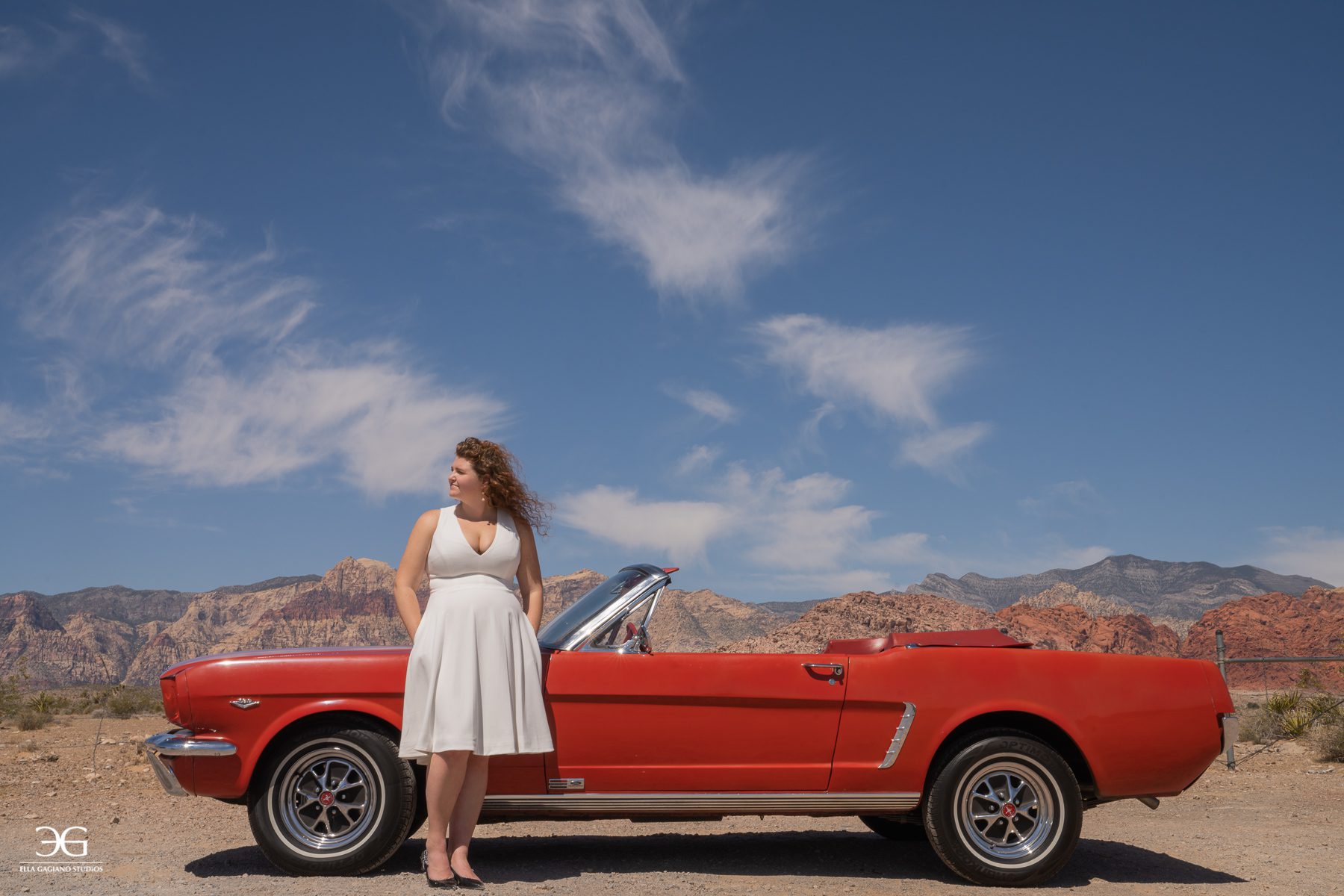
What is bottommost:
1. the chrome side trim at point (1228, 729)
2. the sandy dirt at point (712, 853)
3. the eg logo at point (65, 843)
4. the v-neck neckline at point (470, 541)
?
the sandy dirt at point (712, 853)

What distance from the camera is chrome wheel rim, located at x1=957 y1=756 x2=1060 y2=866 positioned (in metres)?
5.37

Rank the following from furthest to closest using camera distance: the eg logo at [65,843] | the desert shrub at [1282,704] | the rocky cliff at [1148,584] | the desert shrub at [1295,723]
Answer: the rocky cliff at [1148,584] → the desert shrub at [1282,704] → the desert shrub at [1295,723] → the eg logo at [65,843]

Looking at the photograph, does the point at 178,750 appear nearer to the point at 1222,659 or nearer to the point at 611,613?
the point at 611,613

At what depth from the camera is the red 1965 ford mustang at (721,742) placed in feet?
17.1

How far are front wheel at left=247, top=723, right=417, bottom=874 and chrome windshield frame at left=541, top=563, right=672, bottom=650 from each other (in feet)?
3.17

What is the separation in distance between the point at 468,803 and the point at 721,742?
123cm

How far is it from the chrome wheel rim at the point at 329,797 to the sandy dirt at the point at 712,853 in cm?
23

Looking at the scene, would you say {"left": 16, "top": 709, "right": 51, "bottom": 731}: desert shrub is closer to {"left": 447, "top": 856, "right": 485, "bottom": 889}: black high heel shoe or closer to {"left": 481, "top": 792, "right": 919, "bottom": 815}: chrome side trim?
{"left": 481, "top": 792, "right": 919, "bottom": 815}: chrome side trim

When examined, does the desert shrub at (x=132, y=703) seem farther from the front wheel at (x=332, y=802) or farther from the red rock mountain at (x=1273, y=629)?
the red rock mountain at (x=1273, y=629)

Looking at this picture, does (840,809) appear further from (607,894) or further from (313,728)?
(313,728)

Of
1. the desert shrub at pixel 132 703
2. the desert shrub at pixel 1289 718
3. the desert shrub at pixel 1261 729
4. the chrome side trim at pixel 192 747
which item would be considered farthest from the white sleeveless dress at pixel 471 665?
the desert shrub at pixel 132 703

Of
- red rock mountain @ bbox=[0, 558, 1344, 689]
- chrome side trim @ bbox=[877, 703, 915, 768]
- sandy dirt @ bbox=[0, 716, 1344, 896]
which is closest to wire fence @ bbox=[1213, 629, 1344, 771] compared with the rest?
sandy dirt @ bbox=[0, 716, 1344, 896]

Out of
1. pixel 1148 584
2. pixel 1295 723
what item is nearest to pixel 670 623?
pixel 1295 723

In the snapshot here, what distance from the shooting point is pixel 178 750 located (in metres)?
5.16
